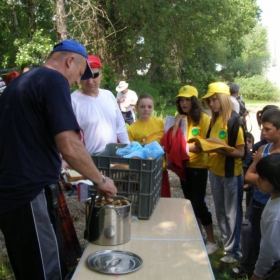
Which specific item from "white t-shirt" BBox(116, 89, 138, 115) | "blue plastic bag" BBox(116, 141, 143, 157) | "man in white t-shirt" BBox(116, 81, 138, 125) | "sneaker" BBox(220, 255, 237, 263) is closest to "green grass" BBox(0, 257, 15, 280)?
"blue plastic bag" BBox(116, 141, 143, 157)

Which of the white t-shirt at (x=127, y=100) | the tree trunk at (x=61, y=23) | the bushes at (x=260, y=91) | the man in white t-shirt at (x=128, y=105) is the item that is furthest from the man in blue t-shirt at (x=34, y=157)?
the bushes at (x=260, y=91)

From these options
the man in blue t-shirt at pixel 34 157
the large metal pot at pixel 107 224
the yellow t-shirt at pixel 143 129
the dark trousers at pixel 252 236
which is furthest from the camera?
the yellow t-shirt at pixel 143 129

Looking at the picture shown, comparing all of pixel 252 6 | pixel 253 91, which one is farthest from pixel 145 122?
pixel 253 91

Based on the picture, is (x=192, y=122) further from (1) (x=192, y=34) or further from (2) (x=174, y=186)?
(1) (x=192, y=34)

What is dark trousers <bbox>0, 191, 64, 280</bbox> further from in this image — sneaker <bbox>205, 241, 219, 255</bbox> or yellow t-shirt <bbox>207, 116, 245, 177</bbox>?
sneaker <bbox>205, 241, 219, 255</bbox>

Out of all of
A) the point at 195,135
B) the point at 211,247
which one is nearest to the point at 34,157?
the point at 195,135

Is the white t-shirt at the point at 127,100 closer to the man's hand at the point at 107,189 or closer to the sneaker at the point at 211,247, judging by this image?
the sneaker at the point at 211,247

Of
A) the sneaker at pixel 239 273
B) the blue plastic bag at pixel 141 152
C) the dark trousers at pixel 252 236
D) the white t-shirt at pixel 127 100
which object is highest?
the blue plastic bag at pixel 141 152

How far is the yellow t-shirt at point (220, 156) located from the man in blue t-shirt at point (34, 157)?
1.91 meters

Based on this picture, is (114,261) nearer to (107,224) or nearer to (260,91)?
(107,224)

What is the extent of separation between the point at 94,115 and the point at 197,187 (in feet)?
4.22

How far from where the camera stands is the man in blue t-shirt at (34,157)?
2.22 meters

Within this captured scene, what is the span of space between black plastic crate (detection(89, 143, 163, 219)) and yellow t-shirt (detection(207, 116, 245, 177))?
1300 millimetres

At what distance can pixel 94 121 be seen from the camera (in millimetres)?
3770
